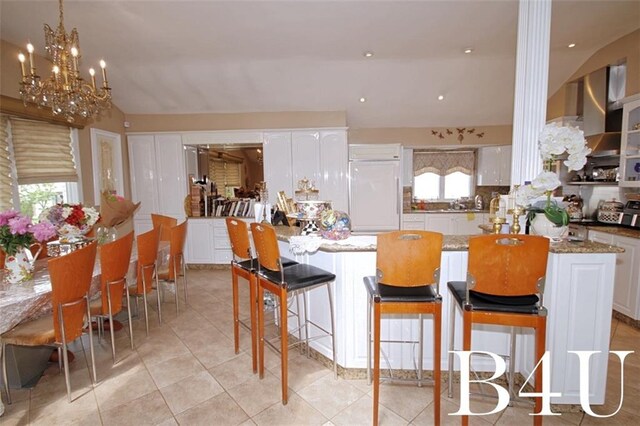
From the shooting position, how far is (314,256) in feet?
8.17

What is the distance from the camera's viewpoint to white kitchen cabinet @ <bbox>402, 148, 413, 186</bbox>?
19.4ft

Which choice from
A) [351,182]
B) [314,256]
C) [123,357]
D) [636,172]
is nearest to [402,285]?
[314,256]

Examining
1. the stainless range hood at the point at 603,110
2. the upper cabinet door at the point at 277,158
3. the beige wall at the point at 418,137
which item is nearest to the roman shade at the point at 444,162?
the beige wall at the point at 418,137

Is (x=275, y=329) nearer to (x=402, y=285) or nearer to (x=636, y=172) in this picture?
(x=402, y=285)

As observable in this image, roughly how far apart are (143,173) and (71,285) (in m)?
3.51

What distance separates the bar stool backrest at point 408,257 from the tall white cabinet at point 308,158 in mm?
3396

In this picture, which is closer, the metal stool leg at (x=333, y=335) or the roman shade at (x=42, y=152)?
the metal stool leg at (x=333, y=335)

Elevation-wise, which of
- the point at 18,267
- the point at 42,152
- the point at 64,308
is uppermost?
the point at 42,152

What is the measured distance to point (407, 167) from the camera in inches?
236

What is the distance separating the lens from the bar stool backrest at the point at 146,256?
2754mm

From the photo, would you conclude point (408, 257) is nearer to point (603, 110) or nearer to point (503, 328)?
point (503, 328)

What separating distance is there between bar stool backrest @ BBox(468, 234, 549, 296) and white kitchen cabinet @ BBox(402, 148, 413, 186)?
4.53m

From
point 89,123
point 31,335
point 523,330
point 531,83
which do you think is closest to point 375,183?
point 531,83

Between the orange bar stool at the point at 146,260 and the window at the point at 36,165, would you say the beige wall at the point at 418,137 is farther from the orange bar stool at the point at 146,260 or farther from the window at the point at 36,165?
the window at the point at 36,165
